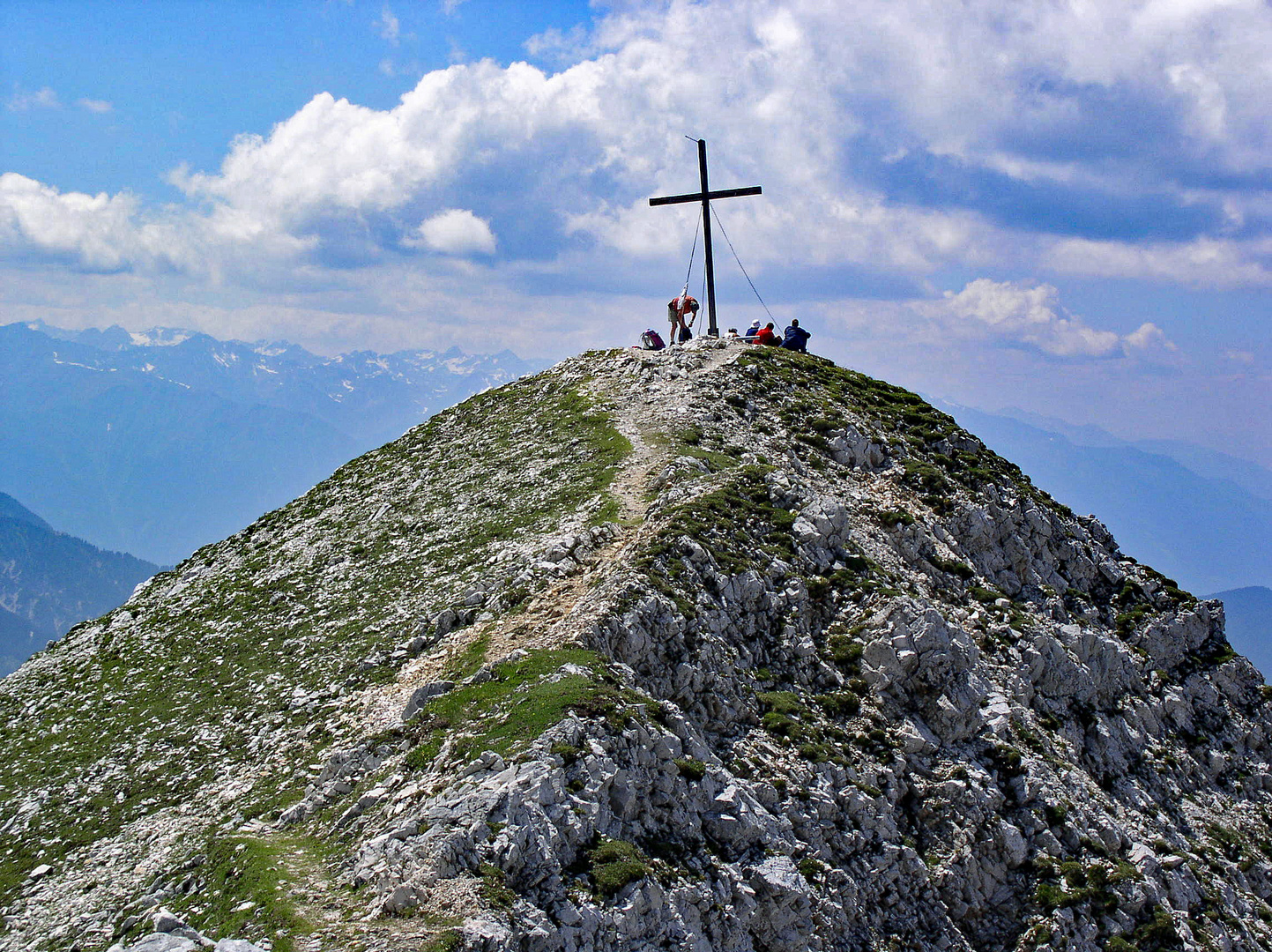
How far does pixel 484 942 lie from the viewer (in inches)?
559

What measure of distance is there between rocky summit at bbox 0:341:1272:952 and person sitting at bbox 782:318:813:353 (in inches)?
306

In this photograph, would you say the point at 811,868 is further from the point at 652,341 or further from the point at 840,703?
the point at 652,341

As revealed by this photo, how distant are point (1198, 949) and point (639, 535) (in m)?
18.5

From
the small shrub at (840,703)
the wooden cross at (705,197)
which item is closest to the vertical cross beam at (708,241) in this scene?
the wooden cross at (705,197)

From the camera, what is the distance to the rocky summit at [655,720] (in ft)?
55.8

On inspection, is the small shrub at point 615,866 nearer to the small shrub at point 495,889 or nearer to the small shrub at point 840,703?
the small shrub at point 495,889

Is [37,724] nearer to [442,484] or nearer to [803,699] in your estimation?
[442,484]

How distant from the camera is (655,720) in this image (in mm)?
19703

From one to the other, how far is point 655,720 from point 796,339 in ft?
96.2

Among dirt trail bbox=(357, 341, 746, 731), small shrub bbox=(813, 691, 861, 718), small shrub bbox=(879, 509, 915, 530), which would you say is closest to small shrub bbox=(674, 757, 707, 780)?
dirt trail bbox=(357, 341, 746, 731)

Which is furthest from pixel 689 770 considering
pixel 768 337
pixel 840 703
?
pixel 768 337

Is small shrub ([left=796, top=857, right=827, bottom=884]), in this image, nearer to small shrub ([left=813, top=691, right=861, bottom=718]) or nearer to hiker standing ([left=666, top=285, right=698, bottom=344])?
small shrub ([left=813, top=691, right=861, bottom=718])

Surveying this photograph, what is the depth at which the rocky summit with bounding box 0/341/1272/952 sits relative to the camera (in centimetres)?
1700

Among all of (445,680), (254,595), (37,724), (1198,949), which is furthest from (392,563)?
(1198,949)
